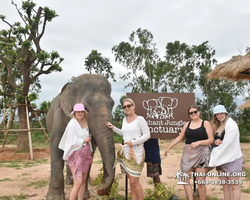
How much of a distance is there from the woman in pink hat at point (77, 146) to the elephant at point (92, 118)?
171 millimetres

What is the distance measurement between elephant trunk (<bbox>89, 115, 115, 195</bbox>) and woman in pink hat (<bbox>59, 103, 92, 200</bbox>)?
0.14 metres

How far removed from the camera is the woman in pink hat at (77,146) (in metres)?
3.62

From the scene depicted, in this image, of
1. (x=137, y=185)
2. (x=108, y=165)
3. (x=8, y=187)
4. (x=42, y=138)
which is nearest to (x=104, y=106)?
(x=108, y=165)

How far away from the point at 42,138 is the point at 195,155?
54.7 ft

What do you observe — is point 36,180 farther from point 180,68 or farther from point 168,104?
point 180,68

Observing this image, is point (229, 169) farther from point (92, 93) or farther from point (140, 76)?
point (140, 76)

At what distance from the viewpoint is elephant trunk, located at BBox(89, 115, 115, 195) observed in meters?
3.57

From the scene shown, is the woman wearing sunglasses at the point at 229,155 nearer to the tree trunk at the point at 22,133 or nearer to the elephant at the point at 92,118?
the elephant at the point at 92,118

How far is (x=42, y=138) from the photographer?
18891 millimetres

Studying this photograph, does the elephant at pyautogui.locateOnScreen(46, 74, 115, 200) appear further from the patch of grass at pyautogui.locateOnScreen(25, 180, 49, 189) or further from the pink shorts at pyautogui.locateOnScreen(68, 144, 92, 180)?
the patch of grass at pyautogui.locateOnScreen(25, 180, 49, 189)

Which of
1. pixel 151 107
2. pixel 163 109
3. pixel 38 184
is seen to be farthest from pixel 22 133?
pixel 163 109

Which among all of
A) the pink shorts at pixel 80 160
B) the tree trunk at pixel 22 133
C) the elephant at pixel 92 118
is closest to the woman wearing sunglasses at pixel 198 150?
the elephant at pixel 92 118

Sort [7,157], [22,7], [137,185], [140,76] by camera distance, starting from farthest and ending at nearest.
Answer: [140,76], [22,7], [7,157], [137,185]

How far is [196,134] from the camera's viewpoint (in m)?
3.90
